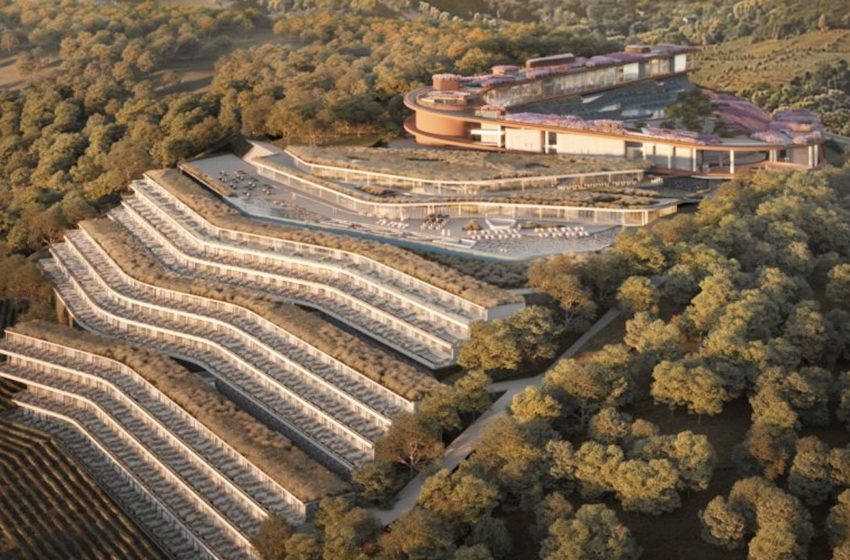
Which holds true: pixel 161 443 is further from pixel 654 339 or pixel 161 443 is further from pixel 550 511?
pixel 654 339

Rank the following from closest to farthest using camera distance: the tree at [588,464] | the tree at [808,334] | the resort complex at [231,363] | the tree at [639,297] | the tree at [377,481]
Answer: the tree at [588,464] → the tree at [377,481] → the tree at [808,334] → the resort complex at [231,363] → the tree at [639,297]

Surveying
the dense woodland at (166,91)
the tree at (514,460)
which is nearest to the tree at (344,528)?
the tree at (514,460)

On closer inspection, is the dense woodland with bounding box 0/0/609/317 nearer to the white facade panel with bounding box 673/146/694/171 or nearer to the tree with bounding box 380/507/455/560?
the white facade panel with bounding box 673/146/694/171

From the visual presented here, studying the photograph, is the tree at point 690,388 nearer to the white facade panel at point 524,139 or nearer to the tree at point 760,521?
the tree at point 760,521

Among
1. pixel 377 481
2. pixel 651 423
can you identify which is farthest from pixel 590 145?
pixel 377 481

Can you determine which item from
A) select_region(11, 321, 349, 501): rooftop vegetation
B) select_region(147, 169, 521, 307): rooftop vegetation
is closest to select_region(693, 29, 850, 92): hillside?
select_region(147, 169, 521, 307): rooftop vegetation

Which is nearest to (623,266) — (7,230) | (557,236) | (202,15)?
(557,236)
